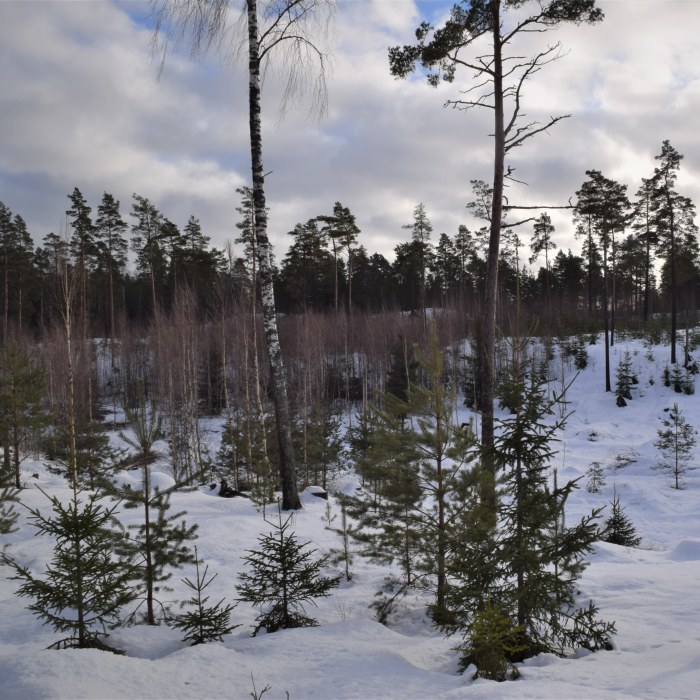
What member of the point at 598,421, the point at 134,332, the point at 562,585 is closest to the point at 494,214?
the point at 562,585

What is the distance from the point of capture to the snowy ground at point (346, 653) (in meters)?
3.71

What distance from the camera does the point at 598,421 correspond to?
2686 centimetres

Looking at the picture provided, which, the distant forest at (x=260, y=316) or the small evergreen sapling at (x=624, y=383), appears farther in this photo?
the small evergreen sapling at (x=624, y=383)

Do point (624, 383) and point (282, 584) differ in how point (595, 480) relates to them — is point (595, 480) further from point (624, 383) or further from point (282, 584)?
point (282, 584)

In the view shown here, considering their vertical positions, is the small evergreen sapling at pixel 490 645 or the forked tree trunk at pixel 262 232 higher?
the forked tree trunk at pixel 262 232

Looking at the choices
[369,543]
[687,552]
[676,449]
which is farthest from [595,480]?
[369,543]

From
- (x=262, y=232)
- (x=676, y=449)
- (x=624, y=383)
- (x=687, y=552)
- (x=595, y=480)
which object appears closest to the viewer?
(x=262, y=232)

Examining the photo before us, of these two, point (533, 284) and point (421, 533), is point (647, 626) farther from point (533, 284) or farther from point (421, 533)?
point (533, 284)

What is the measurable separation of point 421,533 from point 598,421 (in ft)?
80.6

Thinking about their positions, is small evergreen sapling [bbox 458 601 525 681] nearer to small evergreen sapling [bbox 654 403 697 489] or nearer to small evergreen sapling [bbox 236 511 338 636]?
small evergreen sapling [bbox 236 511 338 636]

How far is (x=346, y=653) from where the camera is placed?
4.64 meters

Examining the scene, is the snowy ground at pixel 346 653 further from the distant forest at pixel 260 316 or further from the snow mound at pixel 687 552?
the distant forest at pixel 260 316

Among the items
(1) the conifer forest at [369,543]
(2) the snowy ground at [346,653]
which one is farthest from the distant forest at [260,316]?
(2) the snowy ground at [346,653]

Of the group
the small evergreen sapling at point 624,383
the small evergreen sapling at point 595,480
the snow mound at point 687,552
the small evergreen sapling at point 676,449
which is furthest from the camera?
the small evergreen sapling at point 624,383
